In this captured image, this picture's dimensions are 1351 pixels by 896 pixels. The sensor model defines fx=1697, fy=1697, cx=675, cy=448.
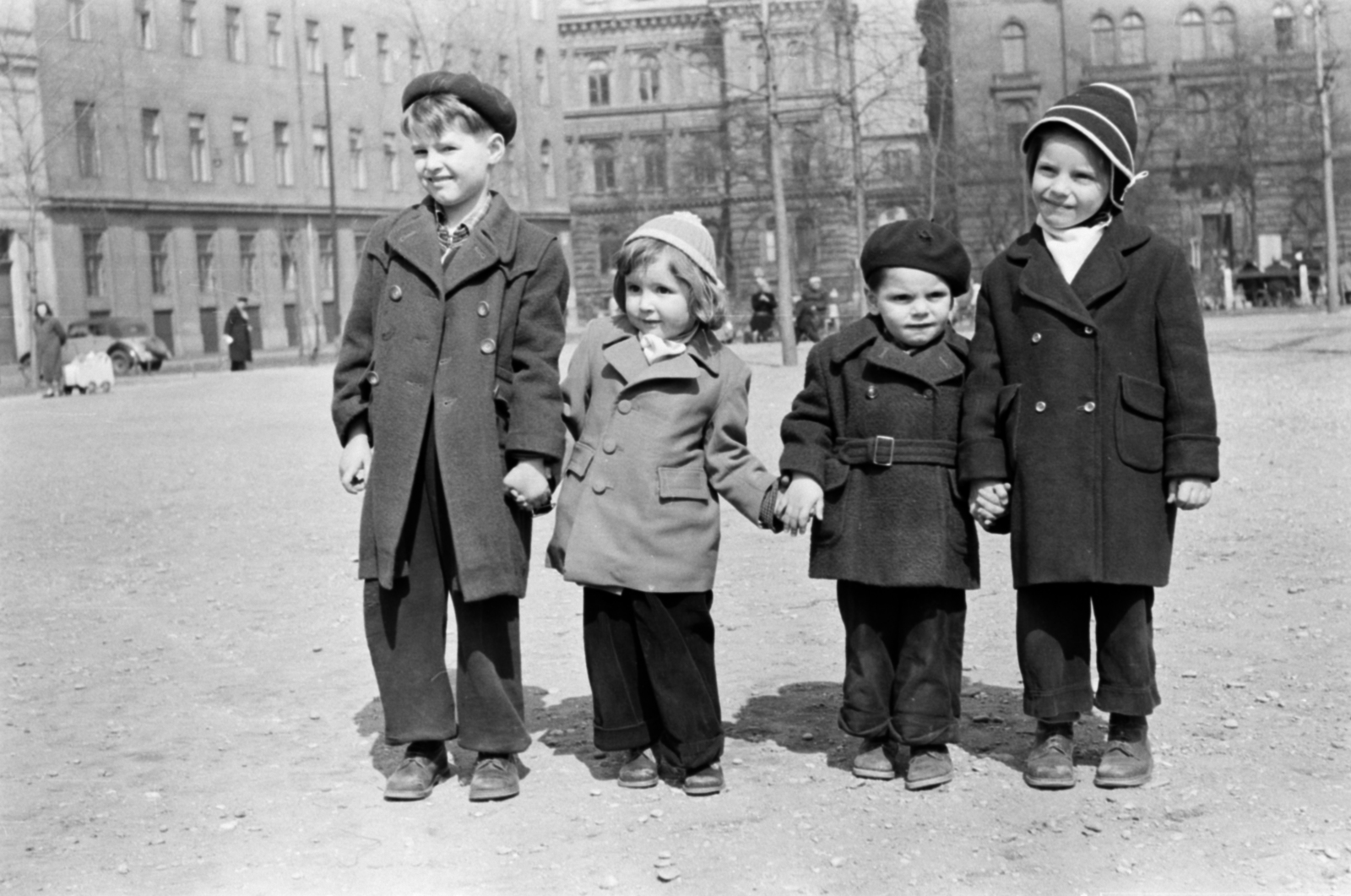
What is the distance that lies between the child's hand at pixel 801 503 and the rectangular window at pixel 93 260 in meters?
41.9

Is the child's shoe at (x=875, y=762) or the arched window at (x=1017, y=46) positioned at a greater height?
the arched window at (x=1017, y=46)

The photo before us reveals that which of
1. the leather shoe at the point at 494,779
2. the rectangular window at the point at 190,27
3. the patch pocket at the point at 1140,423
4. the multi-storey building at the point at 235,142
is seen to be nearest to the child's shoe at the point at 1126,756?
the patch pocket at the point at 1140,423

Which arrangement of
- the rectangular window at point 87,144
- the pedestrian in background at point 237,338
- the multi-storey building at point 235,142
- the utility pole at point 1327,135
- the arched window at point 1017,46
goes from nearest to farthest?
the utility pole at point 1327,135, the pedestrian in background at point 237,338, the multi-storey building at point 235,142, the rectangular window at point 87,144, the arched window at point 1017,46

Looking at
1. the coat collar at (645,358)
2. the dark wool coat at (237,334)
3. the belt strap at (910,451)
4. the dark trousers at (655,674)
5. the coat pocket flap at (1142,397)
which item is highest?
the dark wool coat at (237,334)

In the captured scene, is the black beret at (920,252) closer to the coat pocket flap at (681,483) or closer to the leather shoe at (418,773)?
the coat pocket flap at (681,483)

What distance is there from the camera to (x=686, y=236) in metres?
4.52

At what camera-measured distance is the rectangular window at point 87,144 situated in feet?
140

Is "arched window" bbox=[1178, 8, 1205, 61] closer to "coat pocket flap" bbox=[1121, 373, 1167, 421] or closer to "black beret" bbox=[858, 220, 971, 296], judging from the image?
"black beret" bbox=[858, 220, 971, 296]

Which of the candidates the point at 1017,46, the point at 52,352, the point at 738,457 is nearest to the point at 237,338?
the point at 52,352

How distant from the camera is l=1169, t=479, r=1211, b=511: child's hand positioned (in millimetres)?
4203

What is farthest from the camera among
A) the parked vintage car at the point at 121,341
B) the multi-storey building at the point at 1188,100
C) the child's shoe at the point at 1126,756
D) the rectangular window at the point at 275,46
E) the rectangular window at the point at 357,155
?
the rectangular window at the point at 357,155

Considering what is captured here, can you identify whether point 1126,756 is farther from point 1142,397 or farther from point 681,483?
point 681,483

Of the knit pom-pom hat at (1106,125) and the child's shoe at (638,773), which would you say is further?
the child's shoe at (638,773)

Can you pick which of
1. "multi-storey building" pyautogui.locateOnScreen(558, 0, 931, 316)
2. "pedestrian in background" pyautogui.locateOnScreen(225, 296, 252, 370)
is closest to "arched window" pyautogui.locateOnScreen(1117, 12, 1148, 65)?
"multi-storey building" pyautogui.locateOnScreen(558, 0, 931, 316)
